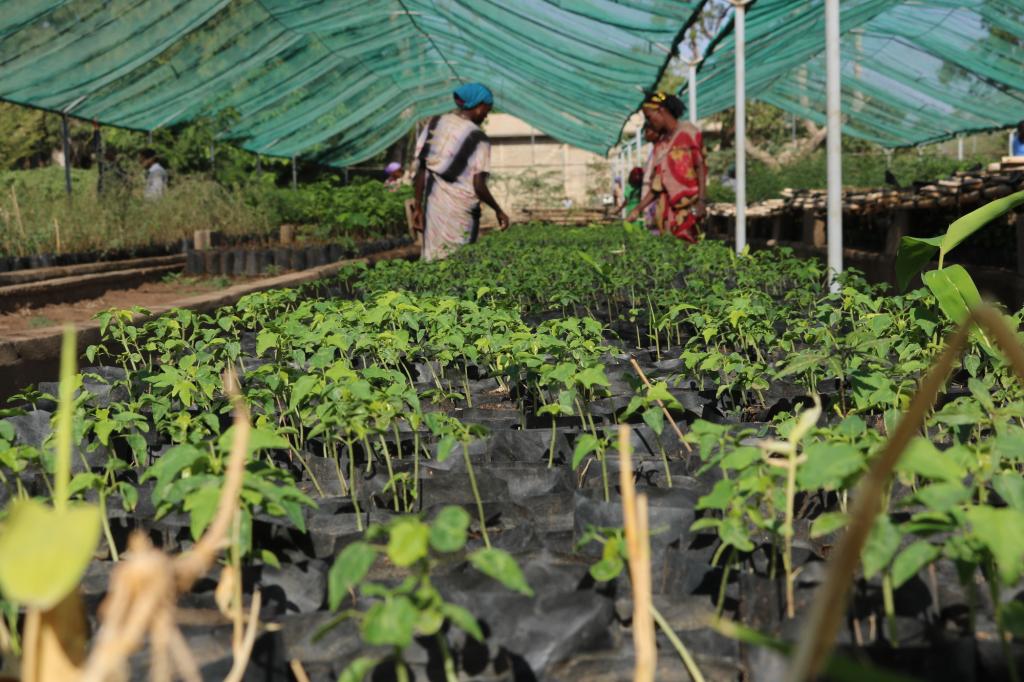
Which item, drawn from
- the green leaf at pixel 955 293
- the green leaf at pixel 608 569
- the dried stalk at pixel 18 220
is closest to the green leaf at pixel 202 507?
the green leaf at pixel 608 569

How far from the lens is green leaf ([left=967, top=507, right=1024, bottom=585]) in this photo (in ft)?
3.84

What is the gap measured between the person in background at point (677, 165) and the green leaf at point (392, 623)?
28.1 ft

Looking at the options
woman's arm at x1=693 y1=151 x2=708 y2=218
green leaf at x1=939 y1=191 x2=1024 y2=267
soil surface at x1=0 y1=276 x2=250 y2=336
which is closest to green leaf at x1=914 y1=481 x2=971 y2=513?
green leaf at x1=939 y1=191 x2=1024 y2=267

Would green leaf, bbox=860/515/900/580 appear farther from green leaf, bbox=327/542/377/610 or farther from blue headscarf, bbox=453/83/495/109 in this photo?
blue headscarf, bbox=453/83/495/109

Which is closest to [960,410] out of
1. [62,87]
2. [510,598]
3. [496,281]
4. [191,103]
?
[510,598]

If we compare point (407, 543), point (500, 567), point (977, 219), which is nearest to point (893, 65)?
point (977, 219)

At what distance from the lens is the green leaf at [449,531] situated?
1.29m

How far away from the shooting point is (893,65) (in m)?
18.0

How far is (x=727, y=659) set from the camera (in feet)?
4.73

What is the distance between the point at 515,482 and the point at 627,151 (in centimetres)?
2114

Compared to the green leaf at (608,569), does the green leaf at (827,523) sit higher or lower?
higher

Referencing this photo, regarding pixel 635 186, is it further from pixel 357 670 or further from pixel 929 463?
pixel 357 670

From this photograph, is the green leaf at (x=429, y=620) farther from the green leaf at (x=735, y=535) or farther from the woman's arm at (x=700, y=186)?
the woman's arm at (x=700, y=186)

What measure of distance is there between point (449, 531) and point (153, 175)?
13298mm
